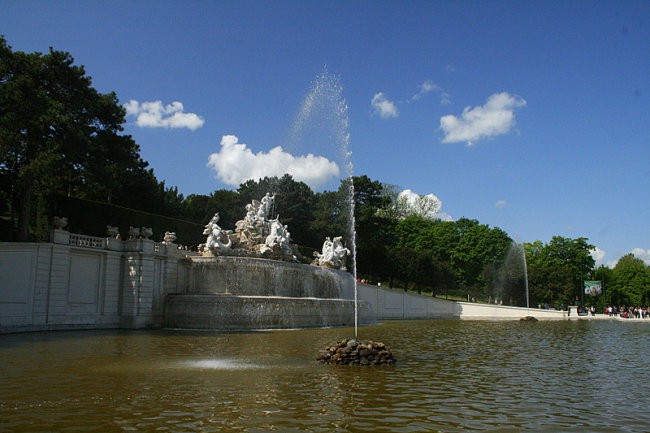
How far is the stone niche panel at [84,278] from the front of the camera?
2625cm

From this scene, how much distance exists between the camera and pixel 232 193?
228ft

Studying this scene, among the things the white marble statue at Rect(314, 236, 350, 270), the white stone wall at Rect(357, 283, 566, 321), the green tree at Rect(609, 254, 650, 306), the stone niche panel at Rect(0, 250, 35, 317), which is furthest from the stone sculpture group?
the green tree at Rect(609, 254, 650, 306)

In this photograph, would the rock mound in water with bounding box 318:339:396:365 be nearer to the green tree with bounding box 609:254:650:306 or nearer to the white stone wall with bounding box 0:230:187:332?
the white stone wall with bounding box 0:230:187:332

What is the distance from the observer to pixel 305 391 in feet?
34.2

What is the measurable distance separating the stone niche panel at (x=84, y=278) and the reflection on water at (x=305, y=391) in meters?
8.72

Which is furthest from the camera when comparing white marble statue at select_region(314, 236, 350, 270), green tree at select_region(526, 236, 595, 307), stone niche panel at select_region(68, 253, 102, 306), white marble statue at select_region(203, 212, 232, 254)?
green tree at select_region(526, 236, 595, 307)

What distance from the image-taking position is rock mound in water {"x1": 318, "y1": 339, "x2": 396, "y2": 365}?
14.0 metres

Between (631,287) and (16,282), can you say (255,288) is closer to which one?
(16,282)

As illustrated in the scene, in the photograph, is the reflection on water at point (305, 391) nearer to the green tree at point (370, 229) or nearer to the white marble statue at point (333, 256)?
the white marble statue at point (333, 256)

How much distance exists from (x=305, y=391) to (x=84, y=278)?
20.0 meters

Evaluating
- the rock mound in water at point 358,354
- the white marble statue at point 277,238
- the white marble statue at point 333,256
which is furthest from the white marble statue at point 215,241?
the rock mound in water at point 358,354

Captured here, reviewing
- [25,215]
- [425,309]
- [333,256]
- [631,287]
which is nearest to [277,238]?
[333,256]

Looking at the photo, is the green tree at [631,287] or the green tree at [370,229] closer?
the green tree at [370,229]

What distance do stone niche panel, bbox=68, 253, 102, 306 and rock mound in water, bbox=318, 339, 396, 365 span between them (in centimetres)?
1677
